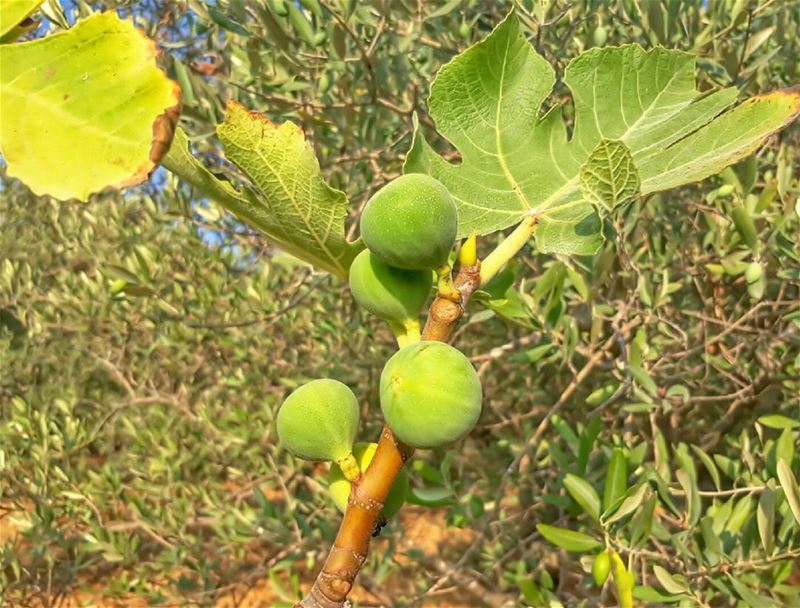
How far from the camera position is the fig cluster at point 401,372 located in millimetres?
672

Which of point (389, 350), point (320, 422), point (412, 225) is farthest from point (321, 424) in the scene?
point (389, 350)

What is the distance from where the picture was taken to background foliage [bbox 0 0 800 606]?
210 cm

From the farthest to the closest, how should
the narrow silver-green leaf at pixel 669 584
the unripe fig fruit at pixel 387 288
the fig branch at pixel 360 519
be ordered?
1. the narrow silver-green leaf at pixel 669 584
2. the unripe fig fruit at pixel 387 288
3. the fig branch at pixel 360 519

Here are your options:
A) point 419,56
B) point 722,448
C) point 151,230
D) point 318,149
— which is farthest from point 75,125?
point 151,230

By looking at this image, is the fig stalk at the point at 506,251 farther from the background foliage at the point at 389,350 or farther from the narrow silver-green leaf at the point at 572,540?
the narrow silver-green leaf at the point at 572,540

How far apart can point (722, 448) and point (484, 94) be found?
2.99 meters

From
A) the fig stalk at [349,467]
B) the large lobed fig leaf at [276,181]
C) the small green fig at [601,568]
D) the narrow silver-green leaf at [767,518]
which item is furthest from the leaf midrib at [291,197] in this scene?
the narrow silver-green leaf at [767,518]

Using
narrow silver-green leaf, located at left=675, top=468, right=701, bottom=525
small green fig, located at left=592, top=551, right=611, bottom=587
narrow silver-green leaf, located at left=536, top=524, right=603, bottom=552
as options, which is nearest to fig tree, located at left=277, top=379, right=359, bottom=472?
small green fig, located at left=592, top=551, right=611, bottom=587

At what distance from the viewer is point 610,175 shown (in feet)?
2.21

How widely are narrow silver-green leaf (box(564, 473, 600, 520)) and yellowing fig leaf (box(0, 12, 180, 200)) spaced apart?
1.48 metres

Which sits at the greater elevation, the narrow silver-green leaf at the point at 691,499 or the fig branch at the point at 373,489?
the fig branch at the point at 373,489

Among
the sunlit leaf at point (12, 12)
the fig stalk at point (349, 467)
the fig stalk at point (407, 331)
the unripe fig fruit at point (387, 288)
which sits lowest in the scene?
the fig stalk at point (349, 467)

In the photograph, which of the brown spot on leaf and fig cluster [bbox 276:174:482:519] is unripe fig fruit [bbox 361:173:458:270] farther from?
the brown spot on leaf

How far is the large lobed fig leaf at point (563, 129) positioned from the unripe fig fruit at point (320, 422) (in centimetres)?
23
